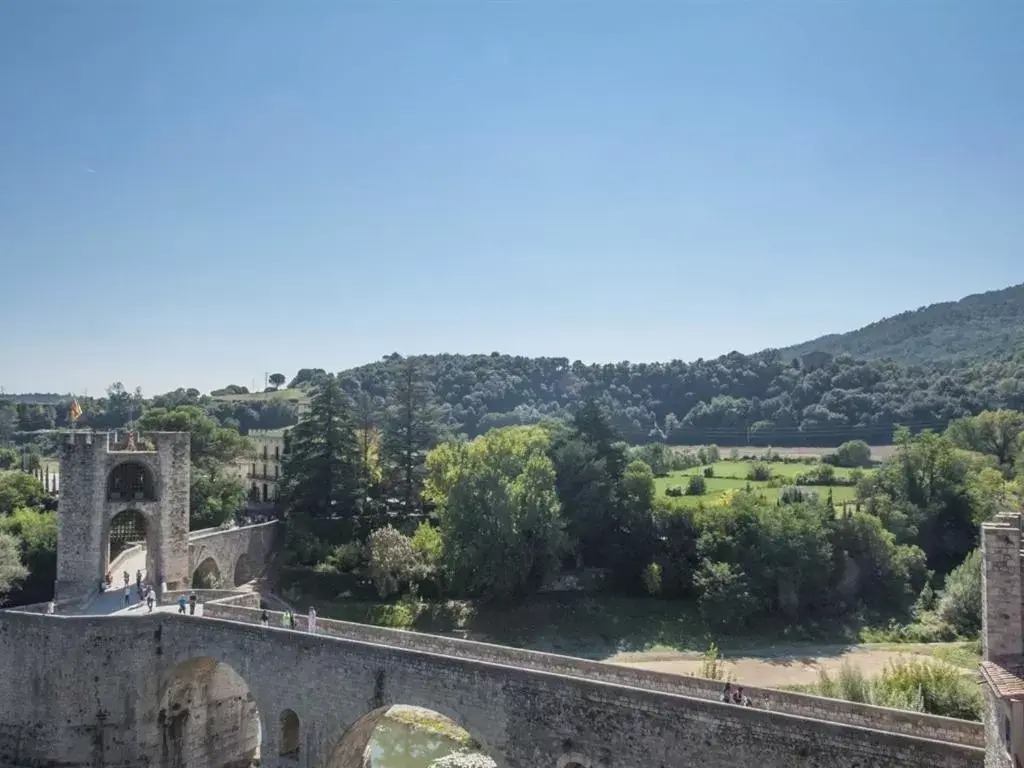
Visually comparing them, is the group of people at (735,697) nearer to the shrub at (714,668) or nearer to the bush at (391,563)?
the shrub at (714,668)

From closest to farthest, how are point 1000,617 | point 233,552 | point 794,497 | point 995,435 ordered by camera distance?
point 1000,617 → point 233,552 → point 794,497 → point 995,435

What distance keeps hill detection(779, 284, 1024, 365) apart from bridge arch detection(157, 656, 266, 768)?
14743 cm

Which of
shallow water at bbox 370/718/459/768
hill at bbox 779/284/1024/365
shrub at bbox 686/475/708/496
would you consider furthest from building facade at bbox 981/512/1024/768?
hill at bbox 779/284/1024/365

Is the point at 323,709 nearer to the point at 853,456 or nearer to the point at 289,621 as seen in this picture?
the point at 289,621

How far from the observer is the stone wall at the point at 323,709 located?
1535cm

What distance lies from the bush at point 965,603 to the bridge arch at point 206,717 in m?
28.6

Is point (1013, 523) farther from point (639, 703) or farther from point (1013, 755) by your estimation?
point (639, 703)

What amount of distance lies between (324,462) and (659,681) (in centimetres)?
2851

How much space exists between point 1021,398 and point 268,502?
70914mm

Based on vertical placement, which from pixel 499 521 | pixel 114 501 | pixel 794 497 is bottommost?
pixel 794 497

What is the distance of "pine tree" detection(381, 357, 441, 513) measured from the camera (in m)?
45.0

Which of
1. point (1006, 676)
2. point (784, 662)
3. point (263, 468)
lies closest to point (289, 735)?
point (1006, 676)

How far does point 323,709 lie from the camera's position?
20.4 meters

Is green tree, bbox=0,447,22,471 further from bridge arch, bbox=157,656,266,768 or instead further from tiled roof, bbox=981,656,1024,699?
tiled roof, bbox=981,656,1024,699
